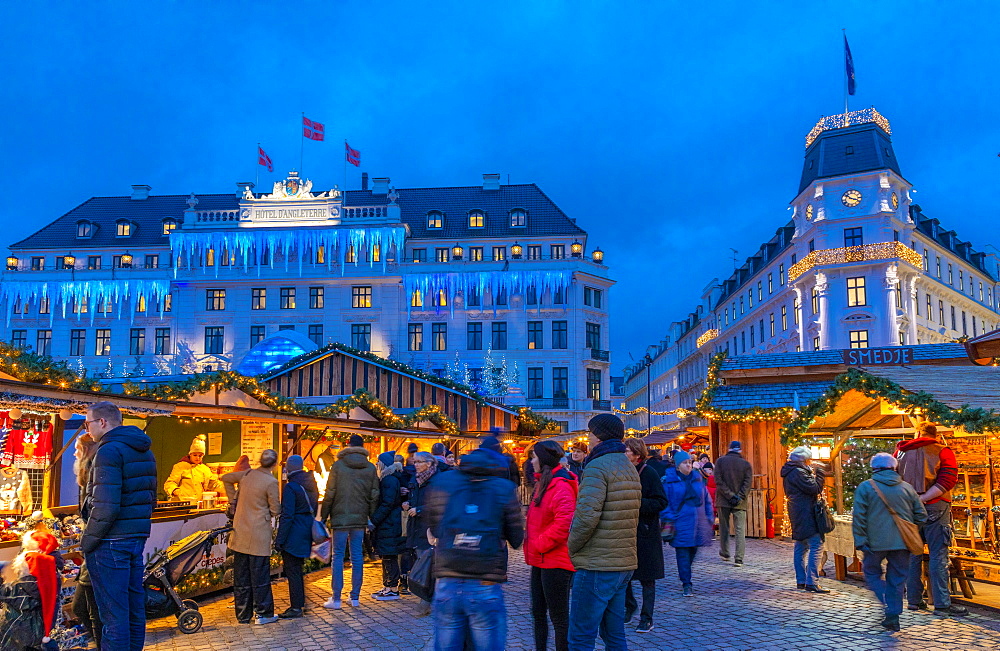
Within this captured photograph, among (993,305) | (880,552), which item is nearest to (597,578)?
(880,552)

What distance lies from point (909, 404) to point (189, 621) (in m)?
7.61

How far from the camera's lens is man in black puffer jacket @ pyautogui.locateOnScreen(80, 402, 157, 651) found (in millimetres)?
5828

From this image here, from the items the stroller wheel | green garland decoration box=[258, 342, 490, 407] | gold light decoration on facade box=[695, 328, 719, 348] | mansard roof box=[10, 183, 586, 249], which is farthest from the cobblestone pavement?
gold light decoration on facade box=[695, 328, 719, 348]

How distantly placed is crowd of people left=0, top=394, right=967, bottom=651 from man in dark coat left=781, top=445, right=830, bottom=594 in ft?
0.07

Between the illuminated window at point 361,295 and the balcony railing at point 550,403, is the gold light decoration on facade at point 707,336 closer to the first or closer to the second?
the balcony railing at point 550,403

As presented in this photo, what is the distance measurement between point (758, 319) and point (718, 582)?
4938 centimetres

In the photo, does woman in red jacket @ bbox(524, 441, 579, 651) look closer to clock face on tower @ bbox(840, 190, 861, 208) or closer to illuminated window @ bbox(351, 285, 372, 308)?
clock face on tower @ bbox(840, 190, 861, 208)

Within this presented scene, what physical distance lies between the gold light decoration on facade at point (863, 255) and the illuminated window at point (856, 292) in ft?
3.93

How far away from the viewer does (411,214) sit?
53.9 metres

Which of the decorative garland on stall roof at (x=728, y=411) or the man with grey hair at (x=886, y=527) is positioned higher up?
the decorative garland on stall roof at (x=728, y=411)

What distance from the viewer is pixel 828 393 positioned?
1084 cm

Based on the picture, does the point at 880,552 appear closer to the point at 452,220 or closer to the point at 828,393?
the point at 828,393

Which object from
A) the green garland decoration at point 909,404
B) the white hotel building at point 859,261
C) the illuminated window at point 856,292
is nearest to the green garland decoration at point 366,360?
the green garland decoration at point 909,404

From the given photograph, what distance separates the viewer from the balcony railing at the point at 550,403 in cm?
4812
